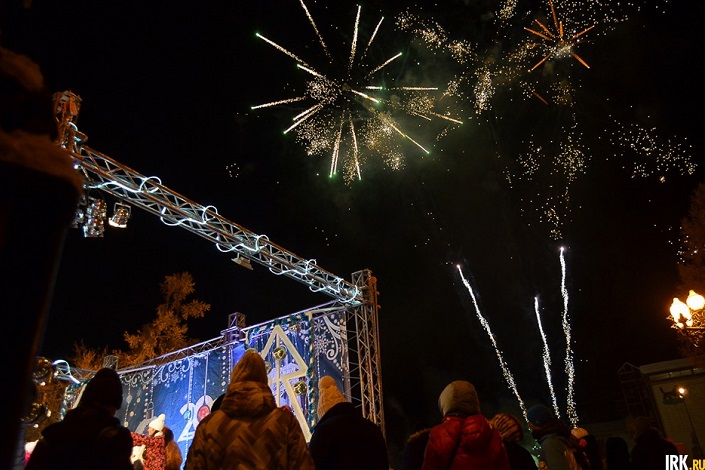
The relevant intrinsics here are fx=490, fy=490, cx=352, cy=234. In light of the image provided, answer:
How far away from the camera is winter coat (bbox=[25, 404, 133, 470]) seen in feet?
7.96

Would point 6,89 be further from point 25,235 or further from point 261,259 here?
point 261,259

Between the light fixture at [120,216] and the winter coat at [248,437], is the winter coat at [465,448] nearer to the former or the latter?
the winter coat at [248,437]

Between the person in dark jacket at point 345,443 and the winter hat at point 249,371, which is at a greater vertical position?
the winter hat at point 249,371

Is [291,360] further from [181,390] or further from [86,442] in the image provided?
[86,442]

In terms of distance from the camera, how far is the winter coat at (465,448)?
10.3 feet

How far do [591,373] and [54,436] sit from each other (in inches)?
1205

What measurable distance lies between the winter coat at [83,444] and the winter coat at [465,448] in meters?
1.84

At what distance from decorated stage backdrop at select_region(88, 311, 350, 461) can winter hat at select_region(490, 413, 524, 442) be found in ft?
21.0

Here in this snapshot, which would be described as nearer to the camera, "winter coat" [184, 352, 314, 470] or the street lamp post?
"winter coat" [184, 352, 314, 470]

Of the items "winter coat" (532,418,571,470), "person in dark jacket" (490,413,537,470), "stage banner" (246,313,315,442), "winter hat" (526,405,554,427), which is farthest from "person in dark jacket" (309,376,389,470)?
"stage banner" (246,313,315,442)

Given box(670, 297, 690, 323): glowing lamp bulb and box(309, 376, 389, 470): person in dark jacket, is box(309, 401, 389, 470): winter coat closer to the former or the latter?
box(309, 376, 389, 470): person in dark jacket

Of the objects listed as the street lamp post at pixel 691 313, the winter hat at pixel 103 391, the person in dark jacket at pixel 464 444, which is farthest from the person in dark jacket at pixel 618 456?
the winter hat at pixel 103 391

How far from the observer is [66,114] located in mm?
6688

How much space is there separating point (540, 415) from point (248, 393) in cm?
276
